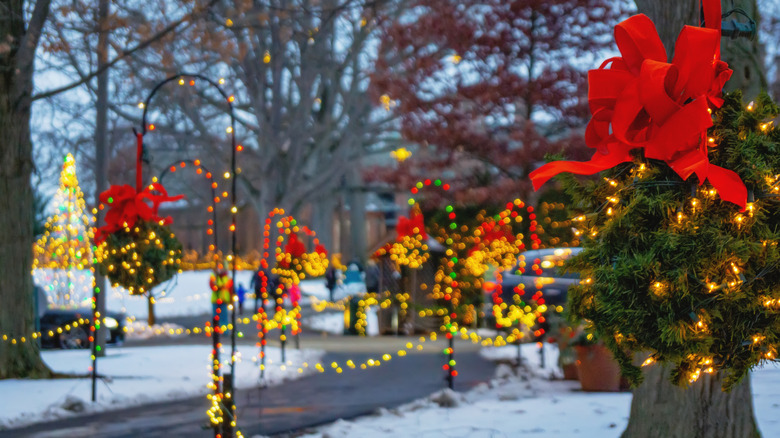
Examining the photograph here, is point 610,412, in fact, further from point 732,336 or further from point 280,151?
point 280,151

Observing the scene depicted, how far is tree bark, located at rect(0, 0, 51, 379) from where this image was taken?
39.4 feet

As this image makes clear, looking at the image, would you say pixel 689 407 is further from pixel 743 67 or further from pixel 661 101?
pixel 661 101

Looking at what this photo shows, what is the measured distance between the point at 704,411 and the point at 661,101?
2823 millimetres

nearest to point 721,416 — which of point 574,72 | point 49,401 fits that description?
point 49,401

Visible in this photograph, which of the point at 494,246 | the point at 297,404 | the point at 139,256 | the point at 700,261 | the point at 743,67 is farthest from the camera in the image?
the point at 494,246

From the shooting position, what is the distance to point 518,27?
1714cm

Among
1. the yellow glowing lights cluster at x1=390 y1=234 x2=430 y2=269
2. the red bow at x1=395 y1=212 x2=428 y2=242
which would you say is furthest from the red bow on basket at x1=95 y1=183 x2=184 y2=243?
the yellow glowing lights cluster at x1=390 y1=234 x2=430 y2=269

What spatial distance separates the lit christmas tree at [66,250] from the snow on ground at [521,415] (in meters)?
12.0

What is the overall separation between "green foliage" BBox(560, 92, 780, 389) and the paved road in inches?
223

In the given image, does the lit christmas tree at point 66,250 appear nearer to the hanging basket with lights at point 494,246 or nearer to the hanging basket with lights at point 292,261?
the hanging basket with lights at point 292,261

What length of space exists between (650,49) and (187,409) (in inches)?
330

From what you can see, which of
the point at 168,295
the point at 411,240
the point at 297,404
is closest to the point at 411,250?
the point at 411,240

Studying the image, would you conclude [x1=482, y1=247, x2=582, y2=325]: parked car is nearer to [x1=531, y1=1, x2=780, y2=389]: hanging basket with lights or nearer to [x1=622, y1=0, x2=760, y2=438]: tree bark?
[x1=622, y1=0, x2=760, y2=438]: tree bark

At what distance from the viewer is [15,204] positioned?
39.9 ft
